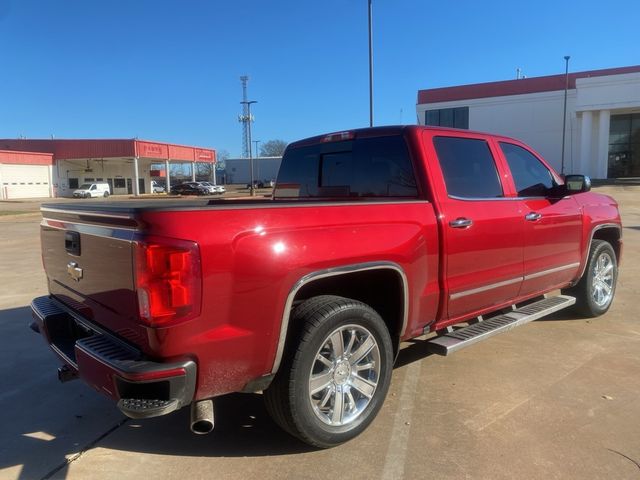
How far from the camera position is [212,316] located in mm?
2586

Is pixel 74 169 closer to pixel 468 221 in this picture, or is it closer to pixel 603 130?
pixel 603 130

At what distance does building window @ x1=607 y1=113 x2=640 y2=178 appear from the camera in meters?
52.1

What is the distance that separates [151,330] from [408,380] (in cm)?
243

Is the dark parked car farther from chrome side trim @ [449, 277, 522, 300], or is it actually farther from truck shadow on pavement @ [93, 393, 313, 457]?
truck shadow on pavement @ [93, 393, 313, 457]

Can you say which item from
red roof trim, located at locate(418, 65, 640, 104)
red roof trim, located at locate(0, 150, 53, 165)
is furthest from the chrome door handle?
red roof trim, located at locate(0, 150, 53, 165)

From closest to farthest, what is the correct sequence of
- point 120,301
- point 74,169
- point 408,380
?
point 120,301 < point 408,380 < point 74,169

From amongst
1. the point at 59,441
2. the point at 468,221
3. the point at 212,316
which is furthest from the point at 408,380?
the point at 59,441

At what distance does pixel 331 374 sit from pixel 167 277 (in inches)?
48.5

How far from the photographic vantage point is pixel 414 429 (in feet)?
11.2

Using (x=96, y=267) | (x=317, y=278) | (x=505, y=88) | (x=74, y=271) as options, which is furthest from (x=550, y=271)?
(x=505, y=88)

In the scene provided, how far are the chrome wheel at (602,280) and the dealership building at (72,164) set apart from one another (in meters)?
56.0

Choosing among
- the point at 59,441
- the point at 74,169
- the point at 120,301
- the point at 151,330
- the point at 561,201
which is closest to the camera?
the point at 151,330

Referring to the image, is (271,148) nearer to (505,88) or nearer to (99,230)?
(505,88)

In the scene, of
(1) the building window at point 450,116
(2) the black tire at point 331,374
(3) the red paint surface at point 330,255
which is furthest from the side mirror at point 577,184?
(1) the building window at point 450,116
